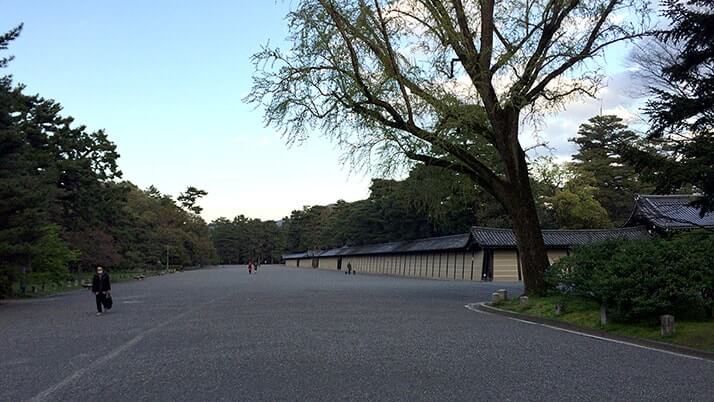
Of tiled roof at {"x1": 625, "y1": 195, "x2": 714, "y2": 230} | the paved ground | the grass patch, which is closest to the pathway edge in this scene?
the grass patch

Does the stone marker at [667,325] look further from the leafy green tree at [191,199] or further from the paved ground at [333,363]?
the leafy green tree at [191,199]

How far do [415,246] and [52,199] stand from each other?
29.2m

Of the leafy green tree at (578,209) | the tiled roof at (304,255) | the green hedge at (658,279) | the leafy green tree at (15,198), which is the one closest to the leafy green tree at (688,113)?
the green hedge at (658,279)

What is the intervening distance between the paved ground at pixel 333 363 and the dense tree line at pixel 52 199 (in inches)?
297

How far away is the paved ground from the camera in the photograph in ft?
18.8

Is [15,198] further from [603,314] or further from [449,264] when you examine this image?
[449,264]

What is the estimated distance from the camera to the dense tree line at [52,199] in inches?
728

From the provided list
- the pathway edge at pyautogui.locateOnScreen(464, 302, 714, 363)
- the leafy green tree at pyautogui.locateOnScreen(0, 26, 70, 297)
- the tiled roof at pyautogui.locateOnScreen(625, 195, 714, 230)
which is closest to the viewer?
the pathway edge at pyautogui.locateOnScreen(464, 302, 714, 363)

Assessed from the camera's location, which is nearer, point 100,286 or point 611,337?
point 611,337

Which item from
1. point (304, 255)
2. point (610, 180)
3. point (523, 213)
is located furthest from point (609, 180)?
point (304, 255)

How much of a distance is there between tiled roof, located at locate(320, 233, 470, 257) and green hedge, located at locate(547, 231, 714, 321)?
89.4ft

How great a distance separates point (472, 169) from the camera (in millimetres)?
16672

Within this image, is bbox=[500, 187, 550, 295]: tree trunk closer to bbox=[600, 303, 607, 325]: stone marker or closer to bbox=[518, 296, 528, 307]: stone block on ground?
bbox=[518, 296, 528, 307]: stone block on ground

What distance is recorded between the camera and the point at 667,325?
9.01 meters
